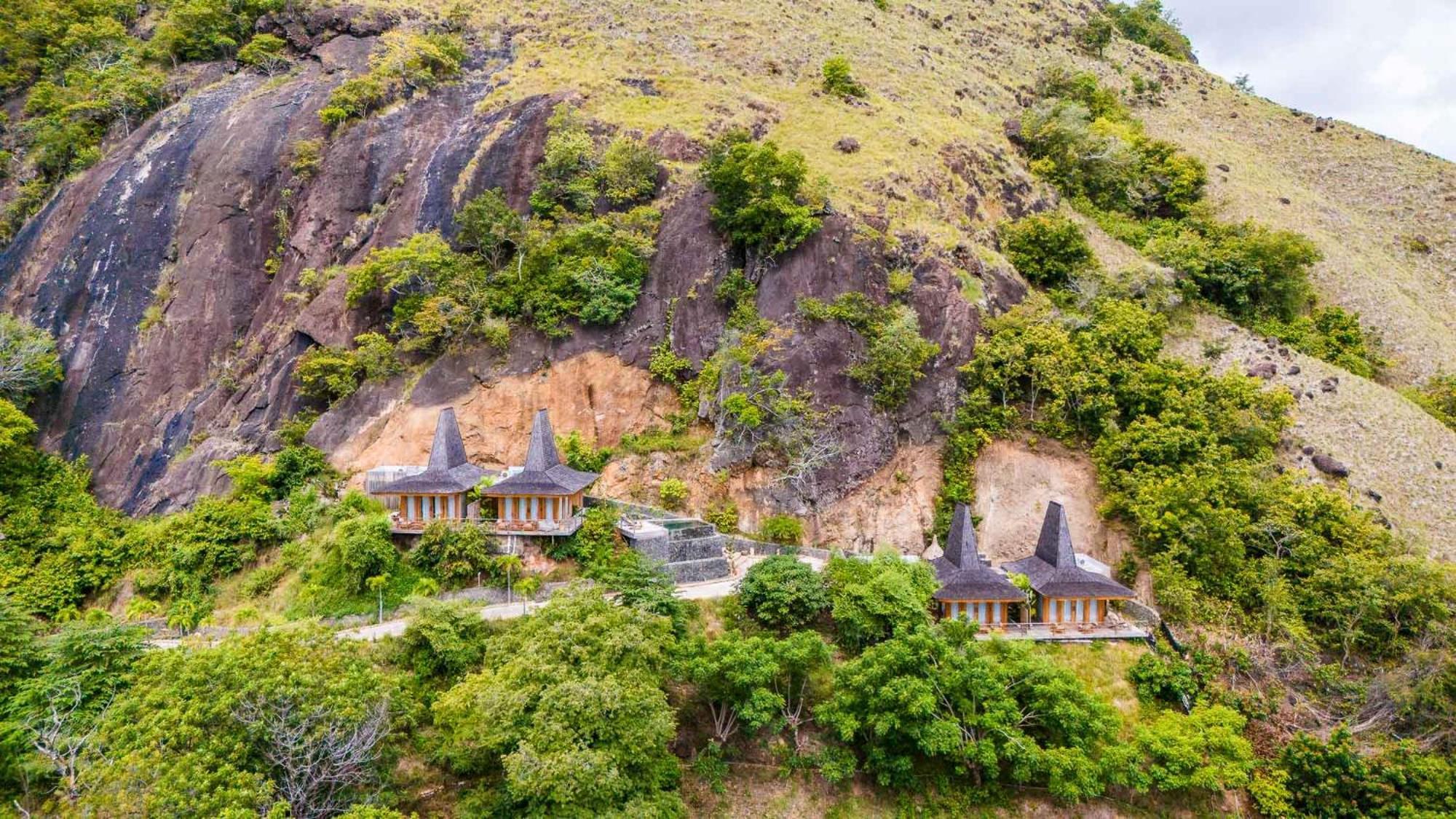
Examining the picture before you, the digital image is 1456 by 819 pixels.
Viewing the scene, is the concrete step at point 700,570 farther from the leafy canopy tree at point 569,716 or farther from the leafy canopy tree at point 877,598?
the leafy canopy tree at point 569,716

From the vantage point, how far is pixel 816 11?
53.2m

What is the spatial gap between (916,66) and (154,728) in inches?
2137

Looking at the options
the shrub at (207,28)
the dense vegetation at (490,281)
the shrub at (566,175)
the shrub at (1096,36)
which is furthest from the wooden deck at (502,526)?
the shrub at (1096,36)

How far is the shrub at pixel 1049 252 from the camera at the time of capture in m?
33.9

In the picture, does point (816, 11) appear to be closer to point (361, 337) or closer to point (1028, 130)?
point (1028, 130)

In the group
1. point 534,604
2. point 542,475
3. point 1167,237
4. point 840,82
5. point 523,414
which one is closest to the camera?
point 534,604

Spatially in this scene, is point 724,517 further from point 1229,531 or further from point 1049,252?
point 1049,252

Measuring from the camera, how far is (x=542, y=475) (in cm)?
2553

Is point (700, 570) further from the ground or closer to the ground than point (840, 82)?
closer to the ground

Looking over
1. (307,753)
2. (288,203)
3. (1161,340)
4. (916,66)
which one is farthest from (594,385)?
(916,66)

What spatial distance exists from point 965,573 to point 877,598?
4.20m

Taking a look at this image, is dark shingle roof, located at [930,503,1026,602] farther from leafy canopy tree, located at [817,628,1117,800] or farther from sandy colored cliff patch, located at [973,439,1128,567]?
leafy canopy tree, located at [817,628,1117,800]

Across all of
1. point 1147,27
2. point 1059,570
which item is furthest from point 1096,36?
point 1059,570

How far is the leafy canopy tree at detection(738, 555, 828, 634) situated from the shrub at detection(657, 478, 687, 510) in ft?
17.3
